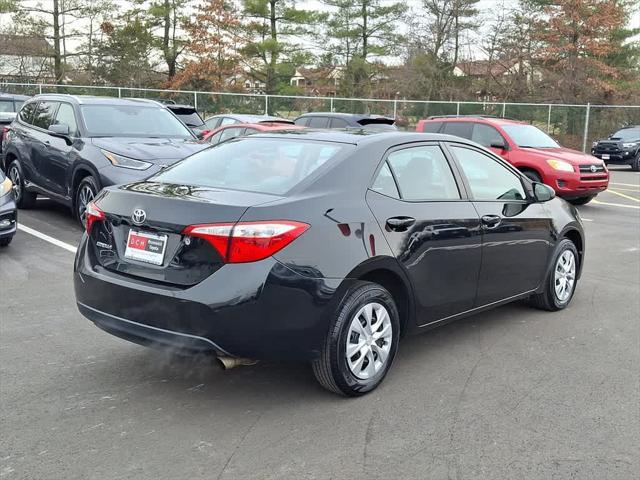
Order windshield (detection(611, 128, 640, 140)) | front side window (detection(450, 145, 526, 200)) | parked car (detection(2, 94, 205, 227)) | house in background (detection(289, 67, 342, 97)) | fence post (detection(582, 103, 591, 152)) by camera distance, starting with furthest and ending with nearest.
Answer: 1. house in background (detection(289, 67, 342, 97))
2. fence post (detection(582, 103, 591, 152))
3. windshield (detection(611, 128, 640, 140))
4. parked car (detection(2, 94, 205, 227))
5. front side window (detection(450, 145, 526, 200))

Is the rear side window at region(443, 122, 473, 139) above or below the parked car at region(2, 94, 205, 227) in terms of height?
above

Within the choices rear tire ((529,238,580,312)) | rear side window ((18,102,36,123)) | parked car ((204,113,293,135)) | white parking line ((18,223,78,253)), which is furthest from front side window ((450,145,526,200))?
parked car ((204,113,293,135))

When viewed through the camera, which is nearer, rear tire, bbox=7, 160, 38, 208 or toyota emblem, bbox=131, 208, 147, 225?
toyota emblem, bbox=131, 208, 147, 225

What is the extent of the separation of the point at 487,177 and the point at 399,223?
54.3 inches

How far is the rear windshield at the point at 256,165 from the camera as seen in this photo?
4074 mm

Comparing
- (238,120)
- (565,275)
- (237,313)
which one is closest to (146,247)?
(237,313)

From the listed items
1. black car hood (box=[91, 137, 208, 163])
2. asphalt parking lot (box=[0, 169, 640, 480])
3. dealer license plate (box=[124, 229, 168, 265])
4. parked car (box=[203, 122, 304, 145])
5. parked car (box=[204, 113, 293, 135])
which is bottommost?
asphalt parking lot (box=[0, 169, 640, 480])

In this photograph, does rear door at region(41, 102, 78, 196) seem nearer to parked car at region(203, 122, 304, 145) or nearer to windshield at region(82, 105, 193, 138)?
windshield at region(82, 105, 193, 138)

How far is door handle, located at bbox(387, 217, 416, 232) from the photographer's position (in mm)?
4117

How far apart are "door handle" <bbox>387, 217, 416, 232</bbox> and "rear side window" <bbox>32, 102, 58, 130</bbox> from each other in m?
7.12

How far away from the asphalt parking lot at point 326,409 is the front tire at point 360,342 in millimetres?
127

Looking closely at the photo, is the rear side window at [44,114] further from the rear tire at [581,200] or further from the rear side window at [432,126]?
the rear tire at [581,200]

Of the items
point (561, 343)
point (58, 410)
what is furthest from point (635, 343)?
point (58, 410)

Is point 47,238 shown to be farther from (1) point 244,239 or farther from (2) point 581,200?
(2) point 581,200
